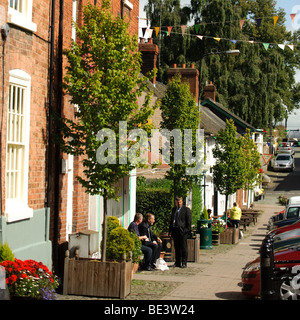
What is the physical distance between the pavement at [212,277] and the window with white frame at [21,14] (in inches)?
224

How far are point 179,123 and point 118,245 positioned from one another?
7604mm

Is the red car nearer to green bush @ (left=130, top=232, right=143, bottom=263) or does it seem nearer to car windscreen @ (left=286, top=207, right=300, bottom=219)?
green bush @ (left=130, top=232, right=143, bottom=263)

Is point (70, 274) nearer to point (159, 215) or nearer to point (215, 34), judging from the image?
point (159, 215)

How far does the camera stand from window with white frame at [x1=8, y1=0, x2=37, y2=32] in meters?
10.1

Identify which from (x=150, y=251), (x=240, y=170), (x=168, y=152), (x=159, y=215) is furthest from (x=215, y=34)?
(x=150, y=251)

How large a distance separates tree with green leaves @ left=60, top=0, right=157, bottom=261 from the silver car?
59.4 meters

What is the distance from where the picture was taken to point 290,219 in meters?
23.2

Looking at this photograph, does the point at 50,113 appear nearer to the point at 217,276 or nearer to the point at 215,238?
the point at 217,276

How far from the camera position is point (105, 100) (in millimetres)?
11008

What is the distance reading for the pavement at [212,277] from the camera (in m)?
12.0

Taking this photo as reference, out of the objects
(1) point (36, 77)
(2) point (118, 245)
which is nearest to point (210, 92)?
(2) point (118, 245)

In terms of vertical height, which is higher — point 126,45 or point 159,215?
point 126,45

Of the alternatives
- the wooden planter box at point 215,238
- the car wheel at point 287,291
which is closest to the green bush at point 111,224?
the car wheel at point 287,291

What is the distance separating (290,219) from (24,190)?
1480cm
